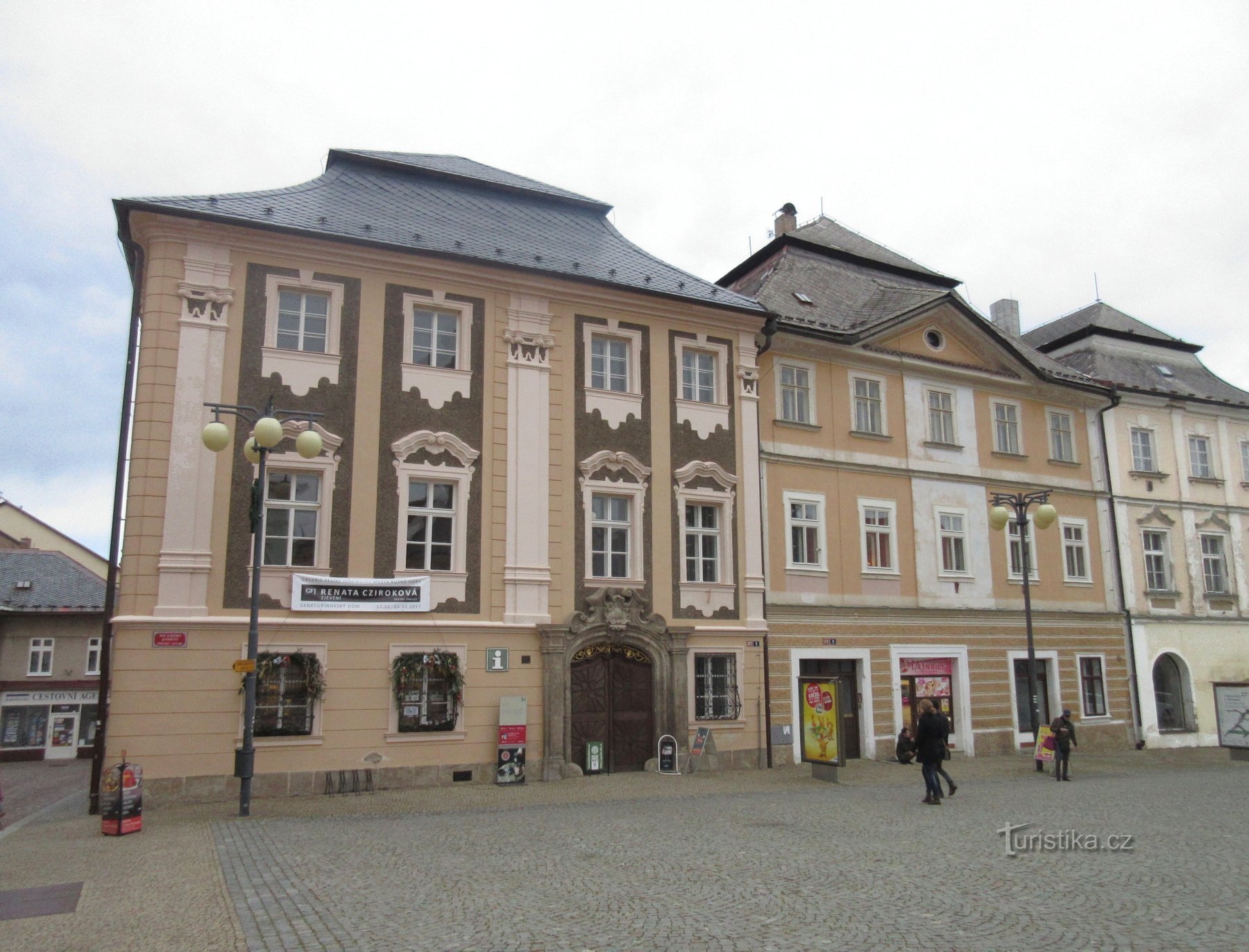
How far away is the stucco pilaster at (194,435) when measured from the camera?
17.2 metres

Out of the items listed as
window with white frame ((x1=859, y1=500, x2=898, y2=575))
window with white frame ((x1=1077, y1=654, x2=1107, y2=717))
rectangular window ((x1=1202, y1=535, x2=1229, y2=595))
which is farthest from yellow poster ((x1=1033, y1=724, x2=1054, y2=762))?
rectangular window ((x1=1202, y1=535, x2=1229, y2=595))

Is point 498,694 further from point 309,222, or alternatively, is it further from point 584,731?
point 309,222

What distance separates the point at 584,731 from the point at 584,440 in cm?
604

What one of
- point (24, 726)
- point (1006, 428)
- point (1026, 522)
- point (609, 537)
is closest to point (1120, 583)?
point (1006, 428)

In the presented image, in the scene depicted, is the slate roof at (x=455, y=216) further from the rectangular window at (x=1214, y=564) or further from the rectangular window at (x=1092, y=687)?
the rectangular window at (x=1214, y=564)

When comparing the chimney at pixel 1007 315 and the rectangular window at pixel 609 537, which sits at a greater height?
the chimney at pixel 1007 315

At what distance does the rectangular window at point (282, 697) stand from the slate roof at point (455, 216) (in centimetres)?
804

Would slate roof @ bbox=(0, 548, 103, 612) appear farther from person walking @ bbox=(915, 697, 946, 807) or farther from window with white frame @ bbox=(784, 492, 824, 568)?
person walking @ bbox=(915, 697, 946, 807)

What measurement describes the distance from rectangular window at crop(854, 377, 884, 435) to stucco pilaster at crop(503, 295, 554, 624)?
8729 mm

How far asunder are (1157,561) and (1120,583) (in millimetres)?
2123

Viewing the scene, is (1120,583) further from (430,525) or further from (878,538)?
(430,525)

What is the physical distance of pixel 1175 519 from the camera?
30734mm

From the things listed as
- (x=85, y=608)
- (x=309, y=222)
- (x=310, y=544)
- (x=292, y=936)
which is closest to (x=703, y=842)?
(x=292, y=936)

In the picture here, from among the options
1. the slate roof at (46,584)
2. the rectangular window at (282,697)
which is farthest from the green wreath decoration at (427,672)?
the slate roof at (46,584)
